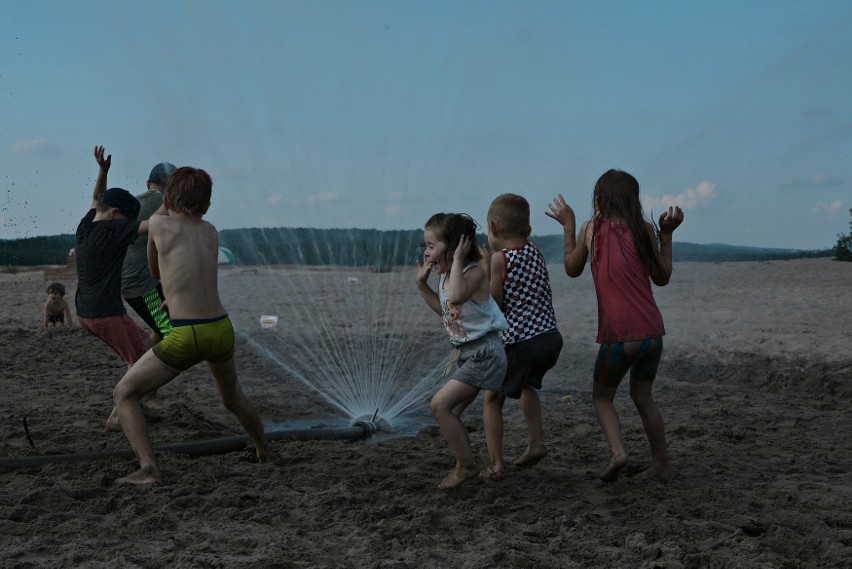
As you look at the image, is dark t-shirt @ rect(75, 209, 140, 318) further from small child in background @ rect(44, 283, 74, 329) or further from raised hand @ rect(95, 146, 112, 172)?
small child in background @ rect(44, 283, 74, 329)

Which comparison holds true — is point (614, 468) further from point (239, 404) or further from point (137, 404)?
point (137, 404)

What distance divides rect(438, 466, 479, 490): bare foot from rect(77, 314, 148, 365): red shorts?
274 cm

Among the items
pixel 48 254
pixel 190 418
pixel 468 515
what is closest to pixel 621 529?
pixel 468 515

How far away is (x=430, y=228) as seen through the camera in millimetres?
4973

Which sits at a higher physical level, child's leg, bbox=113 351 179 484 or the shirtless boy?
the shirtless boy

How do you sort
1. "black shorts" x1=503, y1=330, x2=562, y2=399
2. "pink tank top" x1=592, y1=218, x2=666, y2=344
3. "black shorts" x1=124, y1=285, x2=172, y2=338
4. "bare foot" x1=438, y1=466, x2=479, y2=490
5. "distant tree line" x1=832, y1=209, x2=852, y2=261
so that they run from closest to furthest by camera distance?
"bare foot" x1=438, y1=466, x2=479, y2=490 → "pink tank top" x1=592, y1=218, x2=666, y2=344 → "black shorts" x1=503, y1=330, x2=562, y2=399 → "black shorts" x1=124, y1=285, x2=172, y2=338 → "distant tree line" x1=832, y1=209, x2=852, y2=261

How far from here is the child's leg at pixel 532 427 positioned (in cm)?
522

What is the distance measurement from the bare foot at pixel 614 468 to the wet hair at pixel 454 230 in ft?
4.65

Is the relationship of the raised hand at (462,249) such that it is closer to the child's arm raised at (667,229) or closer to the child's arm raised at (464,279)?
the child's arm raised at (464,279)

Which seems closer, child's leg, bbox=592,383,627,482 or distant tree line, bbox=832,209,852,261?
child's leg, bbox=592,383,627,482

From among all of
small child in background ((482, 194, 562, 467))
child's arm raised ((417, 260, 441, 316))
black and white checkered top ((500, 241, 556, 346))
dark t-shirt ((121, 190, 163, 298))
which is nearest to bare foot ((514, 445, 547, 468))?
Result: small child in background ((482, 194, 562, 467))

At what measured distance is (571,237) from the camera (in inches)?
205

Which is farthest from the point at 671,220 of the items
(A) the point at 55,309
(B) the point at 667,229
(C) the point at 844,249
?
(C) the point at 844,249

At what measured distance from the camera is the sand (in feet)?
12.8
